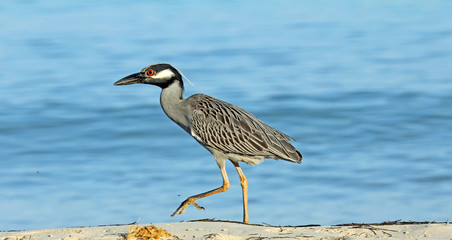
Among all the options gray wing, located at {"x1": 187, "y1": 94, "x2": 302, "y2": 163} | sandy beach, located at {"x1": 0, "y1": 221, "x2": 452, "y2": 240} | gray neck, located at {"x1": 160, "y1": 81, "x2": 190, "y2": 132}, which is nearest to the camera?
sandy beach, located at {"x1": 0, "y1": 221, "x2": 452, "y2": 240}

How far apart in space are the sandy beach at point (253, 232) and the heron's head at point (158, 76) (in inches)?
79.9

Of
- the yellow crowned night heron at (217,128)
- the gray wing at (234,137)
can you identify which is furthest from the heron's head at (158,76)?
the gray wing at (234,137)

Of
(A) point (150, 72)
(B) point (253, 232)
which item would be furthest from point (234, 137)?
(B) point (253, 232)

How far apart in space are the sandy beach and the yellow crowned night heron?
5.23 feet

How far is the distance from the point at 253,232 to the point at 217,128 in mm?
2026

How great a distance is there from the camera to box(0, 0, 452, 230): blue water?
11.1 metres

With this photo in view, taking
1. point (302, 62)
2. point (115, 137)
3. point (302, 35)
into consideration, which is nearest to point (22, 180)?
point (115, 137)

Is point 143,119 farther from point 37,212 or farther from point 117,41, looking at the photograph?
point 117,41

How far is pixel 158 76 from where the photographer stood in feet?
29.8

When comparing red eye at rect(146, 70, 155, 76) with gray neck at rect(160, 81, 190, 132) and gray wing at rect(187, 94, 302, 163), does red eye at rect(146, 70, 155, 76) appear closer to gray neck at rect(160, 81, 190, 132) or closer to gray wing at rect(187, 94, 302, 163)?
gray neck at rect(160, 81, 190, 132)

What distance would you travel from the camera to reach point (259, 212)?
34.7 ft

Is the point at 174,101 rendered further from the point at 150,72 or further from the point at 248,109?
the point at 248,109

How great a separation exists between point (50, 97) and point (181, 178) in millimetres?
6186

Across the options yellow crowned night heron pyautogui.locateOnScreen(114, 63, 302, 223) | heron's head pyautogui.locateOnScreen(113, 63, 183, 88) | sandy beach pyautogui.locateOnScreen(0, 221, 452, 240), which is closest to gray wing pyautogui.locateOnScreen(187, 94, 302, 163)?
yellow crowned night heron pyautogui.locateOnScreen(114, 63, 302, 223)
